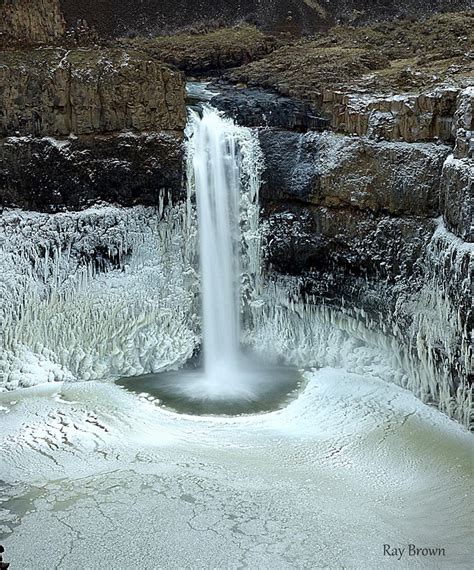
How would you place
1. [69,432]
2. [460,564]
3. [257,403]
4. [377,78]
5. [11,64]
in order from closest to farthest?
[460,564] < [69,432] < [257,403] < [11,64] < [377,78]

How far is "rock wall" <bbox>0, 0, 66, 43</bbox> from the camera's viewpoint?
15859mm

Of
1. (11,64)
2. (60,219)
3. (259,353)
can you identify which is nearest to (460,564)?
(259,353)

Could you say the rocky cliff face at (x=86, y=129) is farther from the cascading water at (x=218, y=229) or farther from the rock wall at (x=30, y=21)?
the rock wall at (x=30, y=21)

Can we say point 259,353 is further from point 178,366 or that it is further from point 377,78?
point 377,78

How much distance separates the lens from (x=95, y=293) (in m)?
14.7

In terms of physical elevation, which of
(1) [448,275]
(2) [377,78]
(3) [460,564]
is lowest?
(3) [460,564]

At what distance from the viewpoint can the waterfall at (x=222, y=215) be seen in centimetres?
1499

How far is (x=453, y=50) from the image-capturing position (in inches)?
679

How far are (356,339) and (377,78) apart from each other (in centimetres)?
540

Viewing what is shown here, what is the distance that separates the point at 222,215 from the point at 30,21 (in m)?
6.00

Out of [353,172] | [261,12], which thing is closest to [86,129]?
[353,172]

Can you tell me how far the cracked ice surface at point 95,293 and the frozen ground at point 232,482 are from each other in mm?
1011

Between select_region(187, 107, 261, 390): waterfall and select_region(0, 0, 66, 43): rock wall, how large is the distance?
391 cm

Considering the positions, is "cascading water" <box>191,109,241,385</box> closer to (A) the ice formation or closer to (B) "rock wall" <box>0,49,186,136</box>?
(A) the ice formation
